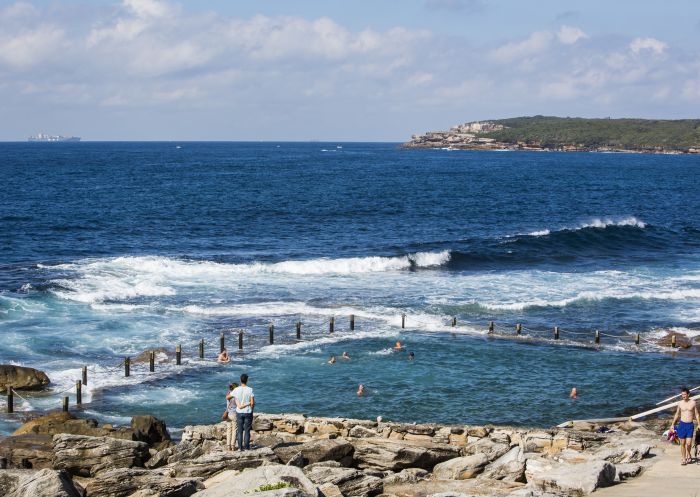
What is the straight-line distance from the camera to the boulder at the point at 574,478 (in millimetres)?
18766

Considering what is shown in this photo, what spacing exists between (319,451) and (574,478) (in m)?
6.79

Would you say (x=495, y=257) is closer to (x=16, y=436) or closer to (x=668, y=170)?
(x=16, y=436)

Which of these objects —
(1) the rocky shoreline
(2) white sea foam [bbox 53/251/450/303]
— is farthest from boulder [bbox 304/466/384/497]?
(2) white sea foam [bbox 53/251/450/303]

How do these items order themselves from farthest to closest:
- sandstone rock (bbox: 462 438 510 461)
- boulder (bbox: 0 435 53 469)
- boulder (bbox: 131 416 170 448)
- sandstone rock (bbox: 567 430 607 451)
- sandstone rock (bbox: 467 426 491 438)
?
boulder (bbox: 131 416 170 448)
sandstone rock (bbox: 467 426 491 438)
sandstone rock (bbox: 567 430 607 451)
boulder (bbox: 0 435 53 469)
sandstone rock (bbox: 462 438 510 461)

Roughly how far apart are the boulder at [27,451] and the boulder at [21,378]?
7488 millimetres

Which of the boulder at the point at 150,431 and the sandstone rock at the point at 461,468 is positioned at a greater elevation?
the sandstone rock at the point at 461,468

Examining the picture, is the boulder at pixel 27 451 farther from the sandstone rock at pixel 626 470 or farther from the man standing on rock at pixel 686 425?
the man standing on rock at pixel 686 425

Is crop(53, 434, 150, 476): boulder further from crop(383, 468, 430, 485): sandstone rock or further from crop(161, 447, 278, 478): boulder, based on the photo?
crop(383, 468, 430, 485): sandstone rock

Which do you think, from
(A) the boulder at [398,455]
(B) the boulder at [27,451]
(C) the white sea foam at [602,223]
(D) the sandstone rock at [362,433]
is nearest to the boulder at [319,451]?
(A) the boulder at [398,455]

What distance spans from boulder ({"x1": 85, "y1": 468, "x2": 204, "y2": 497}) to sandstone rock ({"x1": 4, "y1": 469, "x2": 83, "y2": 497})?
113cm

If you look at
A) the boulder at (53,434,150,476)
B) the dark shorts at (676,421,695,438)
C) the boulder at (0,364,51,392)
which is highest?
the dark shorts at (676,421,695,438)

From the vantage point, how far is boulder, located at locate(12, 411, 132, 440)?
27219mm

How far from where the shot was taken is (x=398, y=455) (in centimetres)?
2264

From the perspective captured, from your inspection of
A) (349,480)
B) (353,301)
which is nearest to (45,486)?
(349,480)
